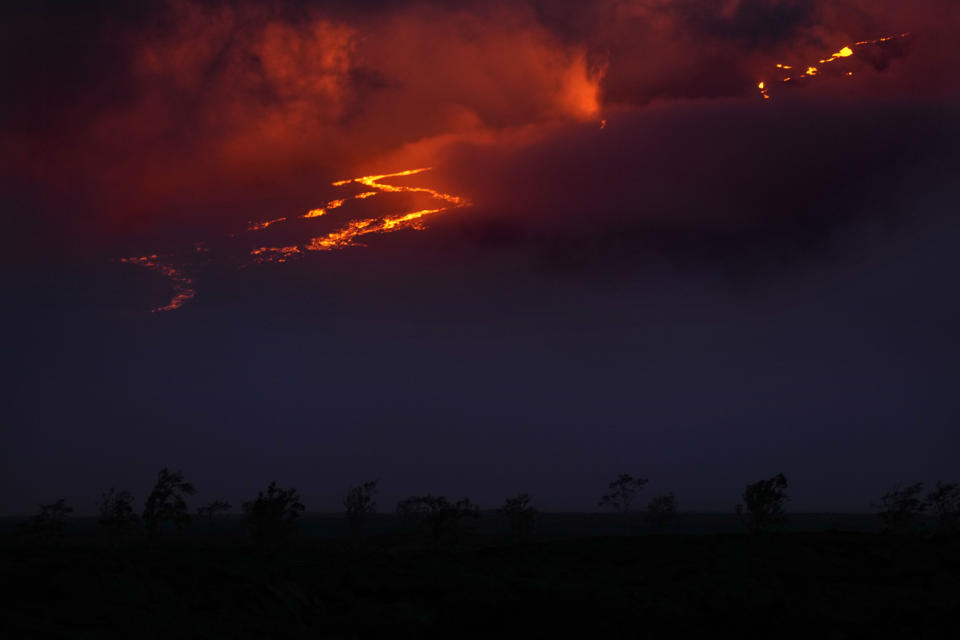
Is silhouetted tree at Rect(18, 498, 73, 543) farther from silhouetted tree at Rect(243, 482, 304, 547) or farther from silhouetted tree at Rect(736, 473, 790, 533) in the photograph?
silhouetted tree at Rect(736, 473, 790, 533)

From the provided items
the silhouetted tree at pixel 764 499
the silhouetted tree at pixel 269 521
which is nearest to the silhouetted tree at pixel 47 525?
the silhouetted tree at pixel 269 521

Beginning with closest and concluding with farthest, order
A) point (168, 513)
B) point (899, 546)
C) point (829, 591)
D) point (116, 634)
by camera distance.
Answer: point (116, 634) → point (829, 591) → point (899, 546) → point (168, 513)

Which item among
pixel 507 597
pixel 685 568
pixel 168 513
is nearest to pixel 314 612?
pixel 507 597

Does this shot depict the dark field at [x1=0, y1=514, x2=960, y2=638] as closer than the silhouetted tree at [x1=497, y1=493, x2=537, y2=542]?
Yes

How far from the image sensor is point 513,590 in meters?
32.7

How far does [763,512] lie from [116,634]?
2844 inches

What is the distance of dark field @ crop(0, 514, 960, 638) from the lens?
24.5 metres

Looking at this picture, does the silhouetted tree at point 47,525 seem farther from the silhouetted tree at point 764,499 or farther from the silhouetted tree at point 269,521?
the silhouetted tree at point 764,499

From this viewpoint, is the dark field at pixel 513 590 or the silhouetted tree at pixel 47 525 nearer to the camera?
the dark field at pixel 513 590

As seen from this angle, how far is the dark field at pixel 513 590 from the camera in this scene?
24516mm

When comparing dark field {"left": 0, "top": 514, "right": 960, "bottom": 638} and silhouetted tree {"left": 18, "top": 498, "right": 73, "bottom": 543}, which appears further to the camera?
silhouetted tree {"left": 18, "top": 498, "right": 73, "bottom": 543}

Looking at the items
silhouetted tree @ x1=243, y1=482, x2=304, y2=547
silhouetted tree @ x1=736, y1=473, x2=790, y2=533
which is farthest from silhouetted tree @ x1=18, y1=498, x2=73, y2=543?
silhouetted tree @ x1=736, y1=473, x2=790, y2=533

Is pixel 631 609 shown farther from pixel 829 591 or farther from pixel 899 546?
pixel 899 546

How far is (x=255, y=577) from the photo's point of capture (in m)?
28.8
